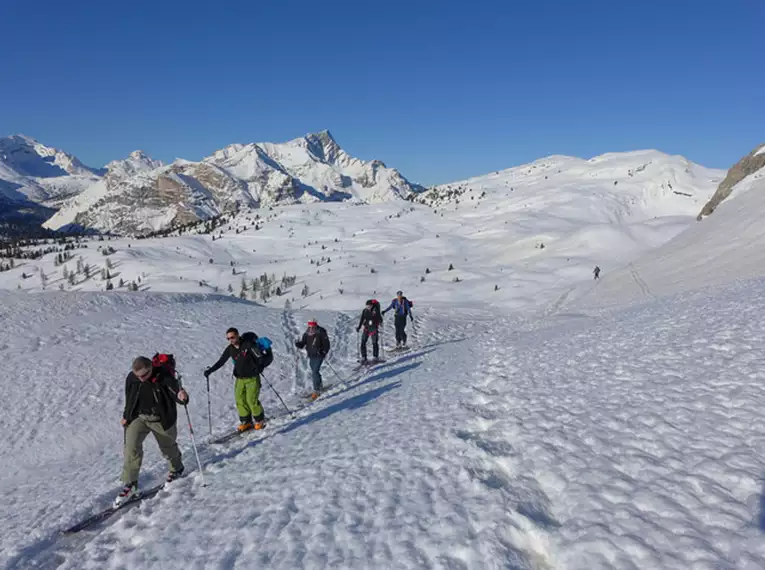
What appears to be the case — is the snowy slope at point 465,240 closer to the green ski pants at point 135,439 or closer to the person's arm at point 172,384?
the person's arm at point 172,384

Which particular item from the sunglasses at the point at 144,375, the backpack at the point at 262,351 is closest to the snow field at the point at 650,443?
the backpack at the point at 262,351

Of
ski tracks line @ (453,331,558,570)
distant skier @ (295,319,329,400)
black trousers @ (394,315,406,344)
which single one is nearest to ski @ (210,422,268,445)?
distant skier @ (295,319,329,400)

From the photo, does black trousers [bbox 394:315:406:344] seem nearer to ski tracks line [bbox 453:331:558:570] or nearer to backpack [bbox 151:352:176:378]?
ski tracks line [bbox 453:331:558:570]

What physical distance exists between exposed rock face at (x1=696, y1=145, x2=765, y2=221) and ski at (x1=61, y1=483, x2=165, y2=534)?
2640 inches

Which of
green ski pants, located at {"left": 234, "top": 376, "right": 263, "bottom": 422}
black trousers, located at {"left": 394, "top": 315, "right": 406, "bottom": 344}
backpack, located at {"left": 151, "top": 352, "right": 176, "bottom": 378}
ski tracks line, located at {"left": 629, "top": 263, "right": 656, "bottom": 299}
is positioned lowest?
green ski pants, located at {"left": 234, "top": 376, "right": 263, "bottom": 422}

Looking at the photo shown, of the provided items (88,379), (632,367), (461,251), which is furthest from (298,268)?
(632,367)

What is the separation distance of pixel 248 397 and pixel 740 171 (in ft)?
231

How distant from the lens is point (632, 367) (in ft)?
37.5

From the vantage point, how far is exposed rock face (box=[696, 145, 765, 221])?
189 ft

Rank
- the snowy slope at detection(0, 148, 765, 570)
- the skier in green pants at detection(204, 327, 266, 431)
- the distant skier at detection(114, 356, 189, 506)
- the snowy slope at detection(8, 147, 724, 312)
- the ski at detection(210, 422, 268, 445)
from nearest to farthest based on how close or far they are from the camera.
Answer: the snowy slope at detection(0, 148, 765, 570), the distant skier at detection(114, 356, 189, 506), the skier in green pants at detection(204, 327, 266, 431), the ski at detection(210, 422, 268, 445), the snowy slope at detection(8, 147, 724, 312)

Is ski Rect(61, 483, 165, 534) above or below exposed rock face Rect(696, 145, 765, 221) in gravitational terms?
below

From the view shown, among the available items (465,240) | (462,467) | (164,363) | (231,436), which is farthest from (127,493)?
(465,240)

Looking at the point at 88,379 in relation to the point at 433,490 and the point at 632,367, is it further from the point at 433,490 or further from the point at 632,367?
the point at 632,367

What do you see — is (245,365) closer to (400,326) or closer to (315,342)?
(315,342)
